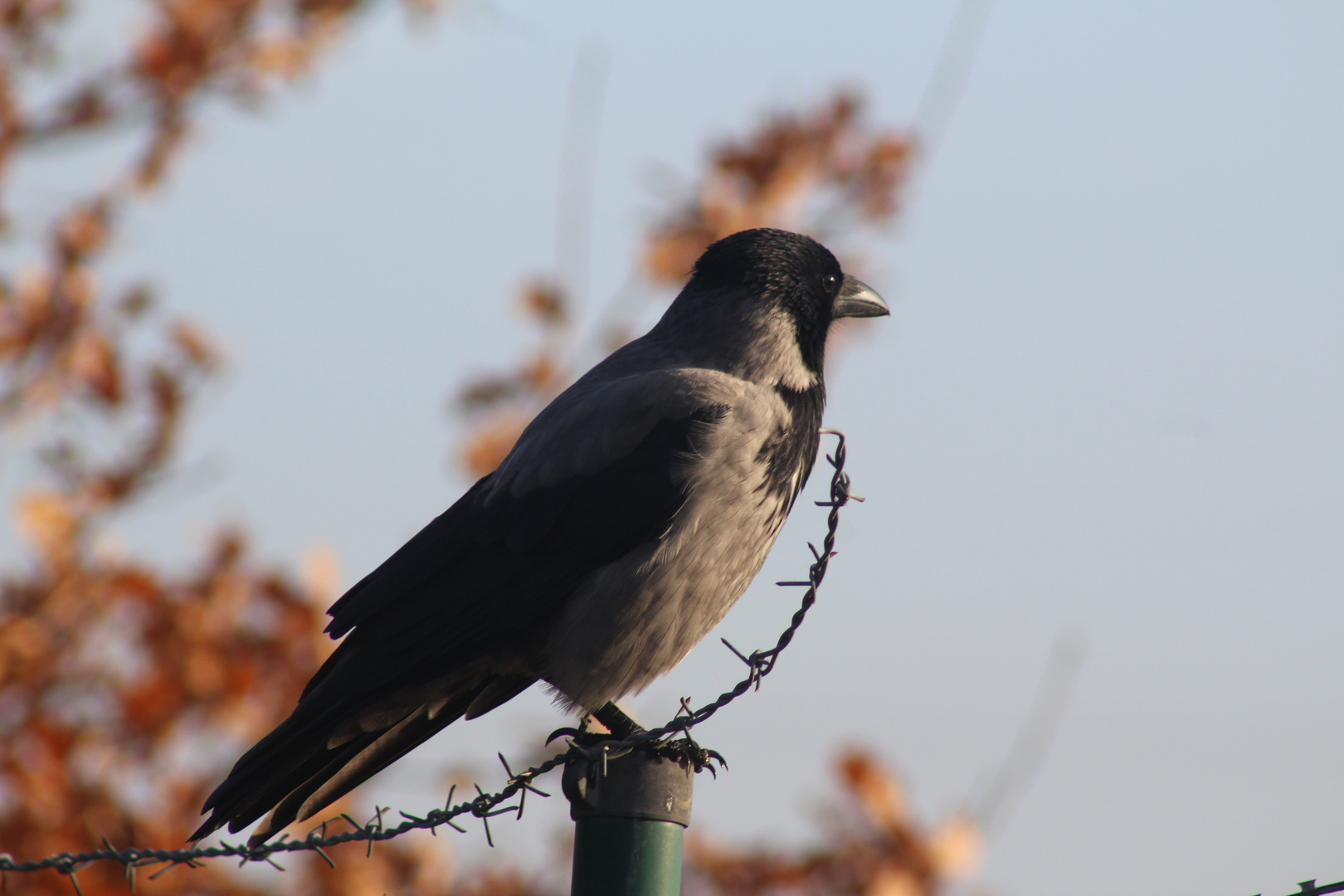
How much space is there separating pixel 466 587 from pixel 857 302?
186 centimetres

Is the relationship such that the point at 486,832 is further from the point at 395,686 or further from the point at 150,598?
the point at 150,598

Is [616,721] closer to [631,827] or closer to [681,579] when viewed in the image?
[681,579]

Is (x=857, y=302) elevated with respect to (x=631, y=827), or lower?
elevated

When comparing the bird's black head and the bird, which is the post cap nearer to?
the bird

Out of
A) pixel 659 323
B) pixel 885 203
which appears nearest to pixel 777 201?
pixel 885 203

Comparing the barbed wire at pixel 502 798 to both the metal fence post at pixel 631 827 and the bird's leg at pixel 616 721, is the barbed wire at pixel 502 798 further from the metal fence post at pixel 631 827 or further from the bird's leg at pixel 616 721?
the bird's leg at pixel 616 721

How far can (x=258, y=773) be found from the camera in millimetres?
2887

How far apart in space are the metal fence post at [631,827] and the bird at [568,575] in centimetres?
97

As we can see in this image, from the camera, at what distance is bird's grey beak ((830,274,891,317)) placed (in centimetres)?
430

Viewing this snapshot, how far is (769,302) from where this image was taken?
3928mm

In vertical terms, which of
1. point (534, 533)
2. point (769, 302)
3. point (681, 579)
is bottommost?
point (681, 579)

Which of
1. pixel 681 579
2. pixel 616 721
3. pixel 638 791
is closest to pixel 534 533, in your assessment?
pixel 681 579

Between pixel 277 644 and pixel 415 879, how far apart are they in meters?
1.14

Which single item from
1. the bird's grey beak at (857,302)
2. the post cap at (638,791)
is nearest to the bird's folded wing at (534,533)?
the bird's grey beak at (857,302)
